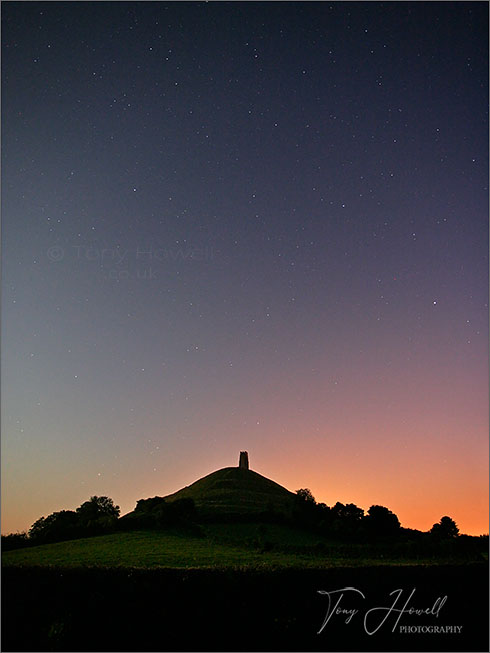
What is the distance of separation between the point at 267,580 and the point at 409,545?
40.4 feet

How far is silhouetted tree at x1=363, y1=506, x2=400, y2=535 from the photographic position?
112ft

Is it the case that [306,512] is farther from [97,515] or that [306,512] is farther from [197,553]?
[197,553]

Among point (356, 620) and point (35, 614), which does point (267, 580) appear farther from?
point (35, 614)

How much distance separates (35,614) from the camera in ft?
53.6

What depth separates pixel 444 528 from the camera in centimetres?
2922

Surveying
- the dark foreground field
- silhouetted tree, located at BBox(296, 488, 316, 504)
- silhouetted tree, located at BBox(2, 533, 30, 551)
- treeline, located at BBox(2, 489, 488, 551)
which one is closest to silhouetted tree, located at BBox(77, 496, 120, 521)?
treeline, located at BBox(2, 489, 488, 551)

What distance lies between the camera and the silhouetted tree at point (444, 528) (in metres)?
28.5

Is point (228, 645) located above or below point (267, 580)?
below

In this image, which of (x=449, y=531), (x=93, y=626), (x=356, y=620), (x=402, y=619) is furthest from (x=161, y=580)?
(x=449, y=531)

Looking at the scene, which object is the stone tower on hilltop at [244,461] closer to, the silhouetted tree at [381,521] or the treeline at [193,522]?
the treeline at [193,522]

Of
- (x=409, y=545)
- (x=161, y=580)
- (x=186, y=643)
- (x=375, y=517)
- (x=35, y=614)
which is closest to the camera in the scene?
(x=186, y=643)
